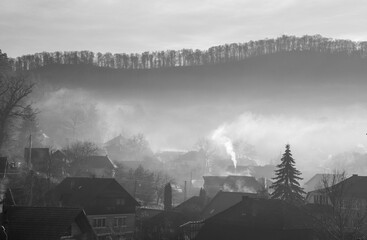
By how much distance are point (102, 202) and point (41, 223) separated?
23.8 m

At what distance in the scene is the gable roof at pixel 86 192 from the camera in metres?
57.3

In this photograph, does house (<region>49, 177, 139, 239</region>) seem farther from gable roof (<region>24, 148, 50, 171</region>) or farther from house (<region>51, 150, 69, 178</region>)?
gable roof (<region>24, 148, 50, 171</region>)

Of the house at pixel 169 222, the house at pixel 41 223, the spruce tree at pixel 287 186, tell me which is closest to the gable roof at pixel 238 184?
the house at pixel 169 222

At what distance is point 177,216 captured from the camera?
2301 inches

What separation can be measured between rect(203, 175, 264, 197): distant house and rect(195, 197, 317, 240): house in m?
41.3

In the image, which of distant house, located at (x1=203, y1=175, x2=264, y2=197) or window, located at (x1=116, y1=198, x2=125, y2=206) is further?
distant house, located at (x1=203, y1=175, x2=264, y2=197)

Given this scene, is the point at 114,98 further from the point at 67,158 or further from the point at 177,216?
the point at 177,216

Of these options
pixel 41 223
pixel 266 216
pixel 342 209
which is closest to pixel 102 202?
pixel 266 216

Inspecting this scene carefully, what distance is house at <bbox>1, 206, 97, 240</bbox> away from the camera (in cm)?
3362

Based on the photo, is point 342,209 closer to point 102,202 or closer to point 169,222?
point 169,222

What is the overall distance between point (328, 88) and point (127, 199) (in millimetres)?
144029

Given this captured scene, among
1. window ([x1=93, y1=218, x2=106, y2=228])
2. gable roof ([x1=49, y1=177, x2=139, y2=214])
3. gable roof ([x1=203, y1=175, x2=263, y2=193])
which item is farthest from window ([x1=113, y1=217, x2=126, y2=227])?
gable roof ([x1=203, y1=175, x2=263, y2=193])

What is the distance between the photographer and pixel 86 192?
58.4 meters

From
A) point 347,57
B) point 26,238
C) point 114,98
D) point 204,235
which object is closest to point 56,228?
point 26,238
